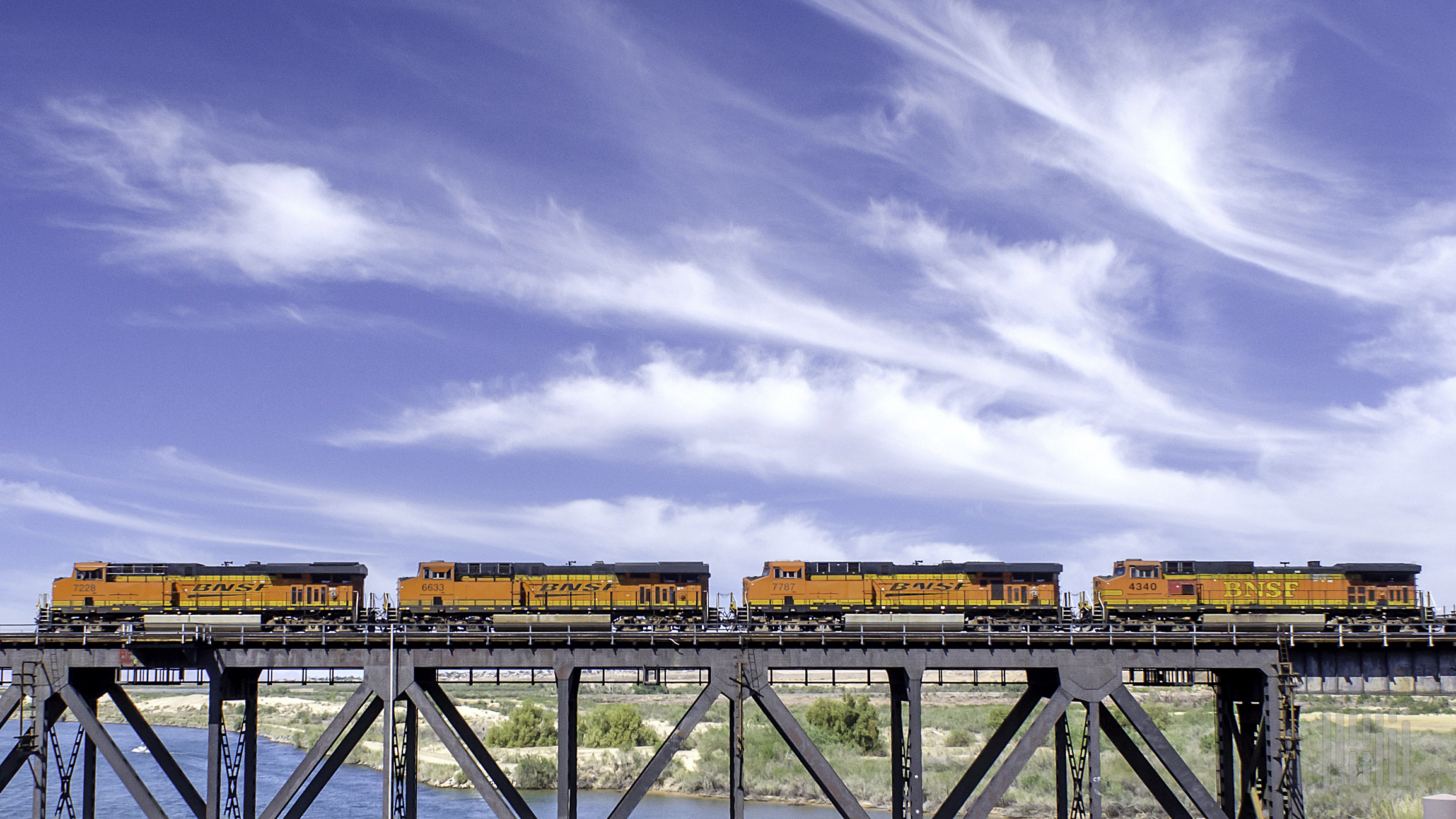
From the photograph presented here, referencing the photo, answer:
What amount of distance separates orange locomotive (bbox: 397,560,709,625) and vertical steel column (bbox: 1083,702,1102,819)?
62.3 feet

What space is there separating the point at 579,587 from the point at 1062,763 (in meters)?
23.2

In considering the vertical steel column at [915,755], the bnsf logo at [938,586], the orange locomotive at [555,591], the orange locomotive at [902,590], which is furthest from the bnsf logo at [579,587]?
the vertical steel column at [915,755]

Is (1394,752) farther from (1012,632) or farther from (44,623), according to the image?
(44,623)

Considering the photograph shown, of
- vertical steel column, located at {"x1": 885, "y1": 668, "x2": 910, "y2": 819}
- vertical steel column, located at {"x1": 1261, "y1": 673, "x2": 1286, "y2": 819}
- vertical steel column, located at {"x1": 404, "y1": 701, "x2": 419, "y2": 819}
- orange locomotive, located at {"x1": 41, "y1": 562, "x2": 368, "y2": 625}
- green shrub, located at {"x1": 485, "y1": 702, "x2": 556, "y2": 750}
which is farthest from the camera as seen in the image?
green shrub, located at {"x1": 485, "y1": 702, "x2": 556, "y2": 750}

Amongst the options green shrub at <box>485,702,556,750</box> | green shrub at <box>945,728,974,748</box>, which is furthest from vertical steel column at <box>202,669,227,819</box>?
green shrub at <box>945,728,974,748</box>

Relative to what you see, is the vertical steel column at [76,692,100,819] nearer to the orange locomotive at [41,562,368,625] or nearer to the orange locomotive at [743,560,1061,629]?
the orange locomotive at [41,562,368,625]

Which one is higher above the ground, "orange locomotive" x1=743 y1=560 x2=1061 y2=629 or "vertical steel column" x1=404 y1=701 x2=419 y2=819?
"orange locomotive" x1=743 y1=560 x2=1061 y2=629

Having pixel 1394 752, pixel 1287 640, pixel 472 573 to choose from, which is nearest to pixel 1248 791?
pixel 1287 640

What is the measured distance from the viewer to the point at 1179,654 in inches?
1227

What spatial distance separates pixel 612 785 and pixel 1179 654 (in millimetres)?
50254

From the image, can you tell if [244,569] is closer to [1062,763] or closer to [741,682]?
[741,682]

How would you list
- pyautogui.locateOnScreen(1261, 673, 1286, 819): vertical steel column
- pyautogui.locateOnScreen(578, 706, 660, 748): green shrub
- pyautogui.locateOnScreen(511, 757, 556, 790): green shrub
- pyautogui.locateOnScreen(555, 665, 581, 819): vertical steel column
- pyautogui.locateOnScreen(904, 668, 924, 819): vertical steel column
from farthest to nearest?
pyautogui.locateOnScreen(578, 706, 660, 748): green shrub → pyautogui.locateOnScreen(511, 757, 556, 790): green shrub → pyautogui.locateOnScreen(1261, 673, 1286, 819): vertical steel column → pyautogui.locateOnScreen(555, 665, 581, 819): vertical steel column → pyautogui.locateOnScreen(904, 668, 924, 819): vertical steel column

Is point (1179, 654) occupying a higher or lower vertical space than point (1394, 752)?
higher

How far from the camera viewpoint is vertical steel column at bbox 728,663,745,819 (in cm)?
2917
